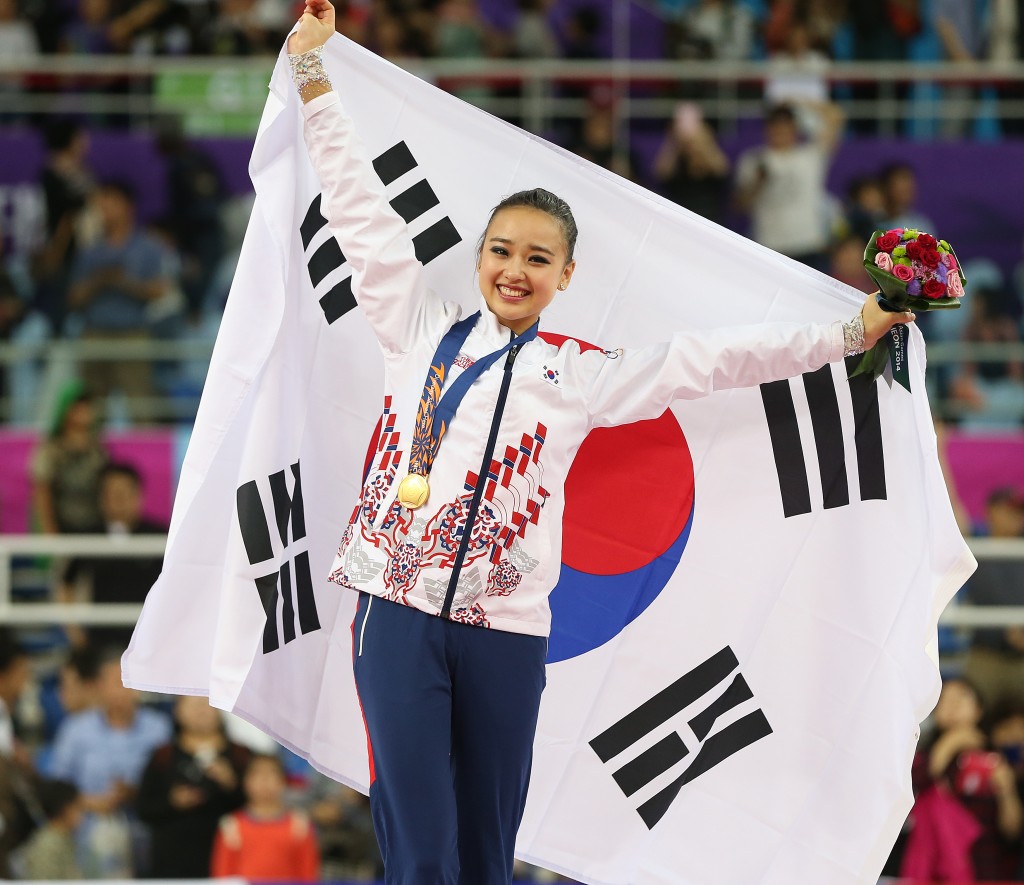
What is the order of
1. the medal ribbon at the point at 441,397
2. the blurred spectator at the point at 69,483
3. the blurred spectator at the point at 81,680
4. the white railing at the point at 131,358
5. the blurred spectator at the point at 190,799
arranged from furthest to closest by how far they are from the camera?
the white railing at the point at 131,358
the blurred spectator at the point at 69,483
the blurred spectator at the point at 81,680
the blurred spectator at the point at 190,799
the medal ribbon at the point at 441,397

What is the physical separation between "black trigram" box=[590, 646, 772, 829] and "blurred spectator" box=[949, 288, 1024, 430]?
5171 mm

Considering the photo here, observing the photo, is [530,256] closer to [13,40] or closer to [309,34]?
[309,34]

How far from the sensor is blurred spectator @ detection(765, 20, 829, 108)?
Result: 10.1 metres

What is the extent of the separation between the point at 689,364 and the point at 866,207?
5.94m

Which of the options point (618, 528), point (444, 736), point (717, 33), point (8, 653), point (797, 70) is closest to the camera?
point (444, 736)

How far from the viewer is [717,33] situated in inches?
432

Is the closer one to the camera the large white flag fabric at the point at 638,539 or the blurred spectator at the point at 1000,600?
the large white flag fabric at the point at 638,539

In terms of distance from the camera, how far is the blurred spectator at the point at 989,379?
9414mm

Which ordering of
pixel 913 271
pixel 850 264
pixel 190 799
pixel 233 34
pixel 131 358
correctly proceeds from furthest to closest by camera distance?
1. pixel 233 34
2. pixel 131 358
3. pixel 850 264
4. pixel 190 799
5. pixel 913 271

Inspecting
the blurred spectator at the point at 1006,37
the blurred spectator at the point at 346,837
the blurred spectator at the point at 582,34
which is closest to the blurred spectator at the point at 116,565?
the blurred spectator at the point at 346,837

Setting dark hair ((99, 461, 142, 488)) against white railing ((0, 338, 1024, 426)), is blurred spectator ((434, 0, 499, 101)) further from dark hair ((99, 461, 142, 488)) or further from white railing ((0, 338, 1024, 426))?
dark hair ((99, 461, 142, 488))

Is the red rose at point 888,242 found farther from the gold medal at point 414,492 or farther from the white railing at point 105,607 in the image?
the white railing at point 105,607

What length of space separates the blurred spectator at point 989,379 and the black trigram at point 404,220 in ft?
17.8

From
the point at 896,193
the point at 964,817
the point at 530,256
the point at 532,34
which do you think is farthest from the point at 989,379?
the point at 530,256
